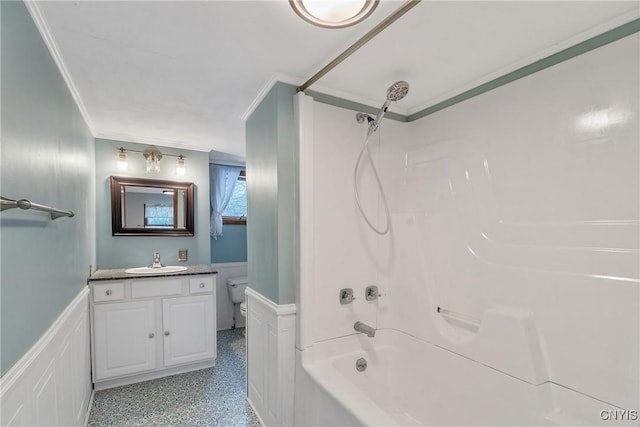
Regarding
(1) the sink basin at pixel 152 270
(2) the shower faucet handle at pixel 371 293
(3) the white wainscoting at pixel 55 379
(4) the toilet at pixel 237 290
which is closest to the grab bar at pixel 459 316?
(2) the shower faucet handle at pixel 371 293

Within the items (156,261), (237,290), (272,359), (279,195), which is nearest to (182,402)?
(272,359)

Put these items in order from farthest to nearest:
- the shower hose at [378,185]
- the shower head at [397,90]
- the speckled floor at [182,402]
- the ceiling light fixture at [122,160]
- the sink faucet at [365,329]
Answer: the ceiling light fixture at [122,160] → the speckled floor at [182,402] → the shower hose at [378,185] → the sink faucet at [365,329] → the shower head at [397,90]

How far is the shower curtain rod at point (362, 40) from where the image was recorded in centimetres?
110

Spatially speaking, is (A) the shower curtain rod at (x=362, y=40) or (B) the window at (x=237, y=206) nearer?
(A) the shower curtain rod at (x=362, y=40)

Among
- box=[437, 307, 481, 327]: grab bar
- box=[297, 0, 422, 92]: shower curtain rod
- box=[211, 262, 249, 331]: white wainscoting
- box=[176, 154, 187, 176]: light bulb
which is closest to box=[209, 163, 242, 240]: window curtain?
box=[211, 262, 249, 331]: white wainscoting

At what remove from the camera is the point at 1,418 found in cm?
81

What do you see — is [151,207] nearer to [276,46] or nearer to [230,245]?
[230,245]

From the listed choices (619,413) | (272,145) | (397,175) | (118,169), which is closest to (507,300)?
(619,413)

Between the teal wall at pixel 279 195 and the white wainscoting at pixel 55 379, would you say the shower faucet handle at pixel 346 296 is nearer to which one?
the teal wall at pixel 279 195

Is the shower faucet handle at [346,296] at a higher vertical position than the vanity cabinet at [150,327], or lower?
higher

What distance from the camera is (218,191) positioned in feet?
12.4

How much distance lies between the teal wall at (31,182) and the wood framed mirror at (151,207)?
46.4 inches

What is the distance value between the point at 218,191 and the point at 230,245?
76 cm

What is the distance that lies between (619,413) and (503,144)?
4.12ft
